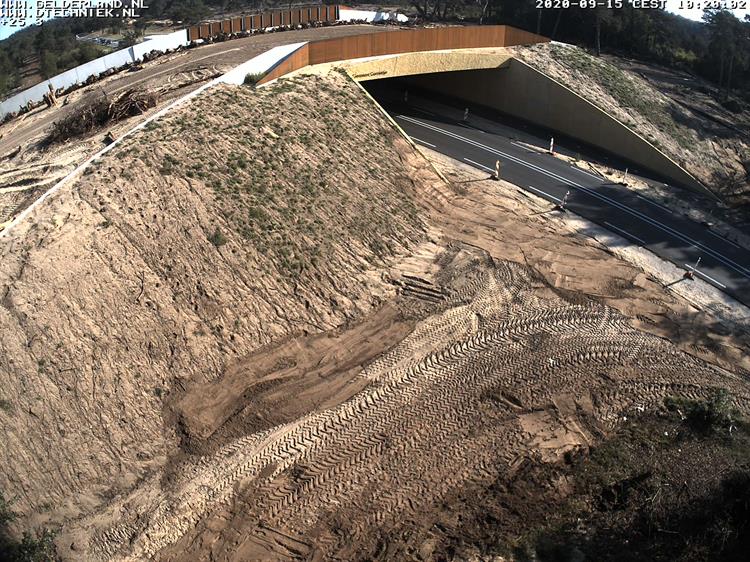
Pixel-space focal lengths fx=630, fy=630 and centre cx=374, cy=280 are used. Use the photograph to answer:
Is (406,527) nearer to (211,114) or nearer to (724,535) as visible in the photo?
(724,535)

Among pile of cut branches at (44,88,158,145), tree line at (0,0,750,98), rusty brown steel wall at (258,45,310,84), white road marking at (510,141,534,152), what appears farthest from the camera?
tree line at (0,0,750,98)

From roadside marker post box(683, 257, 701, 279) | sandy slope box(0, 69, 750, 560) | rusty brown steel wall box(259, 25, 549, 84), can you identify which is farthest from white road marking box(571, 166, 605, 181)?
rusty brown steel wall box(259, 25, 549, 84)

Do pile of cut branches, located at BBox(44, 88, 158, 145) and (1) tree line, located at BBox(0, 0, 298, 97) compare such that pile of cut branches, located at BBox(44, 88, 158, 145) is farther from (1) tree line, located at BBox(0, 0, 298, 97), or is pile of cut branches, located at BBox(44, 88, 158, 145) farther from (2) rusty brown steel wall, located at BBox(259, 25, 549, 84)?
(1) tree line, located at BBox(0, 0, 298, 97)

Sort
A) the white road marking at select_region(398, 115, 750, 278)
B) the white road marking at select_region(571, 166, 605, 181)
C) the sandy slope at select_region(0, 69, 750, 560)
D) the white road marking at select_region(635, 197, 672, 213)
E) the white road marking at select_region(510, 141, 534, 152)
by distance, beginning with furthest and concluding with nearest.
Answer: the white road marking at select_region(510, 141, 534, 152), the white road marking at select_region(571, 166, 605, 181), the white road marking at select_region(635, 197, 672, 213), the white road marking at select_region(398, 115, 750, 278), the sandy slope at select_region(0, 69, 750, 560)

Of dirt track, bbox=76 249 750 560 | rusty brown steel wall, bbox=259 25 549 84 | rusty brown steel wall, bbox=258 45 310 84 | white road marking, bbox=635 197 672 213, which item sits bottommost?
dirt track, bbox=76 249 750 560

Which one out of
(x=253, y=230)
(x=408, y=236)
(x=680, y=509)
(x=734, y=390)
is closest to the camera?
(x=680, y=509)

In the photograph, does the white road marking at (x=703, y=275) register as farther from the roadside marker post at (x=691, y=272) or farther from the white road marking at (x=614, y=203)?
the white road marking at (x=614, y=203)

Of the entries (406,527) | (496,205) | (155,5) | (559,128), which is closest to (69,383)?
(406,527)
